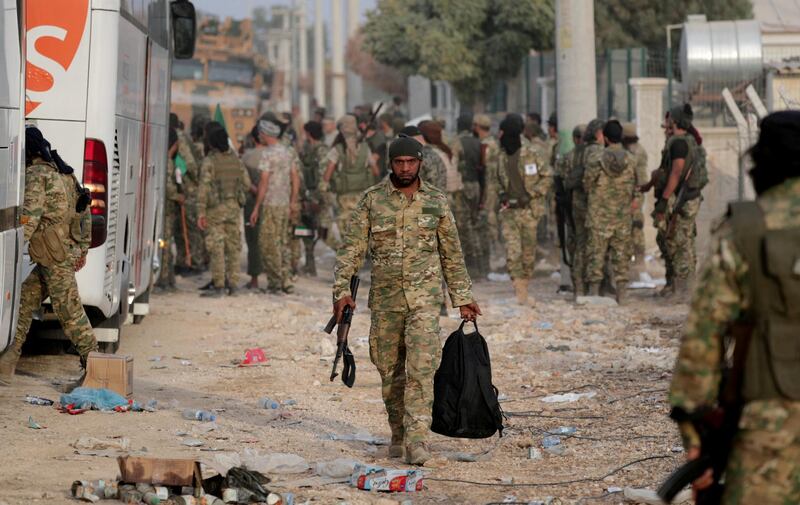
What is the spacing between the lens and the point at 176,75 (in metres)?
38.1

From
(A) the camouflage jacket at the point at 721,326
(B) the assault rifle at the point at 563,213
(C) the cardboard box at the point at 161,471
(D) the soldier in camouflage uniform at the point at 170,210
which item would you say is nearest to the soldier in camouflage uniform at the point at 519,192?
(B) the assault rifle at the point at 563,213

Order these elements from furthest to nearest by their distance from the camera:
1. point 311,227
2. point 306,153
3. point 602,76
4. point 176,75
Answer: point 176,75 → point 602,76 → point 306,153 → point 311,227

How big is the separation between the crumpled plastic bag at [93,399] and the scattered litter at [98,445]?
3.48ft

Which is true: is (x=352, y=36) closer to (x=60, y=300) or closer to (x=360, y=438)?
(x=60, y=300)

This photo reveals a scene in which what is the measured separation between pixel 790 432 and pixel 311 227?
14392 mm

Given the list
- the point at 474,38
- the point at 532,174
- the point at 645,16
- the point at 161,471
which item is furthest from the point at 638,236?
the point at 474,38

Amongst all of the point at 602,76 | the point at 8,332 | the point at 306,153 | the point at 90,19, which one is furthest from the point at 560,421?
the point at 602,76

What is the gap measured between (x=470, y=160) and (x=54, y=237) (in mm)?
9956

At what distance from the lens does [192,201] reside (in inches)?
706

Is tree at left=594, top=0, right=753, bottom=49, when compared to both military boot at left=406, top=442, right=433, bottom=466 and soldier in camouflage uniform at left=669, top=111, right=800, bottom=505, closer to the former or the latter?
military boot at left=406, top=442, right=433, bottom=466

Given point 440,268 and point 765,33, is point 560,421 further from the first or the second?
Answer: point 765,33

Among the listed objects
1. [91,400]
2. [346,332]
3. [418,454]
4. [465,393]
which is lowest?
[418,454]

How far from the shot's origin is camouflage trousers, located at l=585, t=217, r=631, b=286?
15.4m

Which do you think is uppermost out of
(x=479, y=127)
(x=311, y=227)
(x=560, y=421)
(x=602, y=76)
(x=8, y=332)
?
(x=602, y=76)
